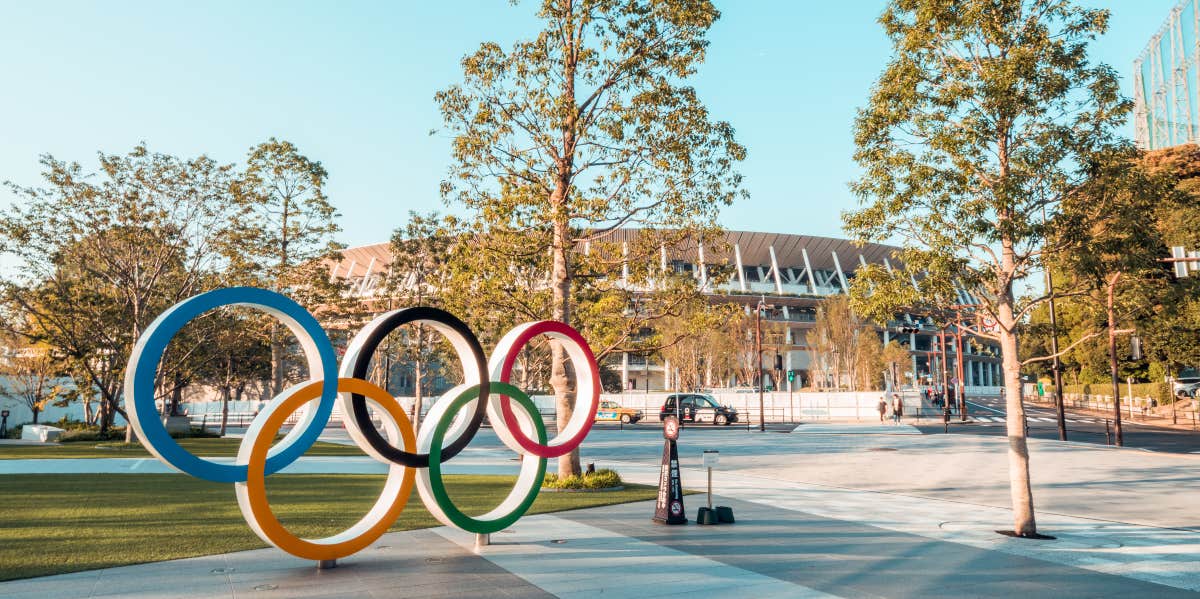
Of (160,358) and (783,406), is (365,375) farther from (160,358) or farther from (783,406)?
(783,406)

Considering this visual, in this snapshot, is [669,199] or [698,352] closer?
[669,199]

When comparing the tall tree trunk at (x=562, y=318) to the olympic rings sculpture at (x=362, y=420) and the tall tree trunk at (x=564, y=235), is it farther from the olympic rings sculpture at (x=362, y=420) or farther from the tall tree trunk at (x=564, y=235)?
the olympic rings sculpture at (x=362, y=420)

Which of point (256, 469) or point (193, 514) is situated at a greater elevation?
point (256, 469)

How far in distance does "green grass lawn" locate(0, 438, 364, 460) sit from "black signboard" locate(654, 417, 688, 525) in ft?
51.5

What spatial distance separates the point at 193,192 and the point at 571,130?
1865 cm

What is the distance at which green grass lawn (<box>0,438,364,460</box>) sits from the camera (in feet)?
73.5

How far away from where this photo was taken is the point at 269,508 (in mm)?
8094

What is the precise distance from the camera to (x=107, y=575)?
7.75m

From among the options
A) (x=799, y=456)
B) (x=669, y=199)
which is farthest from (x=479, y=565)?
(x=799, y=456)

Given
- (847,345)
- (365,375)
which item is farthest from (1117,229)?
(847,345)

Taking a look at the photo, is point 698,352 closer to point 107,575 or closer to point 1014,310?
point 1014,310

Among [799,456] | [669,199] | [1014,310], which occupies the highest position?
[669,199]

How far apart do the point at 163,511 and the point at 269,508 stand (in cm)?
525

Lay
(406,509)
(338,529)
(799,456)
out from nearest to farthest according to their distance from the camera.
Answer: (338,529), (406,509), (799,456)
